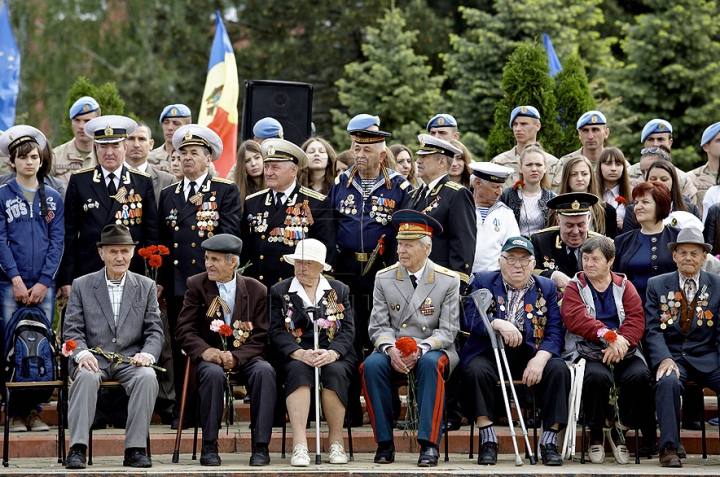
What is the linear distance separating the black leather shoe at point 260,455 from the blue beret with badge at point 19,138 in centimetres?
321

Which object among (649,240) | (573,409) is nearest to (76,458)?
(573,409)

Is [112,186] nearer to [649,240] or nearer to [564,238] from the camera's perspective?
[564,238]

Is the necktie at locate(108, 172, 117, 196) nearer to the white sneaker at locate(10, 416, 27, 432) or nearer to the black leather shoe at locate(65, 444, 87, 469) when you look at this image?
the white sneaker at locate(10, 416, 27, 432)

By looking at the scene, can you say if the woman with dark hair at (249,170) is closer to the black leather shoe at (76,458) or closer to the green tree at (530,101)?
the black leather shoe at (76,458)

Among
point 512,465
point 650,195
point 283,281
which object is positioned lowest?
point 512,465

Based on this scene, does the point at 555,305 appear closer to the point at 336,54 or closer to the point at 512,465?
the point at 512,465

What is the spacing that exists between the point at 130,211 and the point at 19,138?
1078 millimetres

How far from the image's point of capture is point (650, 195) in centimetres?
966

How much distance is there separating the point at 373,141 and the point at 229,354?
7.28ft

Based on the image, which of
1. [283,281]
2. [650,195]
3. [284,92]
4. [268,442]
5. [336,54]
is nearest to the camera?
[268,442]

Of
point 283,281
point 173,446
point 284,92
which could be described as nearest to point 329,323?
point 283,281

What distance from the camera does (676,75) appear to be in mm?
20766

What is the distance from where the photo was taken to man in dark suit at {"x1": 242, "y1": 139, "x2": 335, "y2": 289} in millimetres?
9648

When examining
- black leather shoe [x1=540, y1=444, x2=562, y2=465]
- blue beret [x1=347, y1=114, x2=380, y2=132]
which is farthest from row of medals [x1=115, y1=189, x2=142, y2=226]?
black leather shoe [x1=540, y1=444, x2=562, y2=465]
